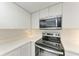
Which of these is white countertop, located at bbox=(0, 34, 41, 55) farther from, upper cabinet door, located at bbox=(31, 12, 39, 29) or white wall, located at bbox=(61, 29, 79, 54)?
white wall, located at bbox=(61, 29, 79, 54)

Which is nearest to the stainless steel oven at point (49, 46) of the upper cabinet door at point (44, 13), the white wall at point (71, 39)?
the white wall at point (71, 39)

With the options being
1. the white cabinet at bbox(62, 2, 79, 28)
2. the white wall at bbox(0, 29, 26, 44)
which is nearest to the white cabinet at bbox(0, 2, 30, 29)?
the white wall at bbox(0, 29, 26, 44)

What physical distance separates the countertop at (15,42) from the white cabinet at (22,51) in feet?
0.09

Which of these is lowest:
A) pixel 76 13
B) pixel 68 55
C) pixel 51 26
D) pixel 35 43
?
pixel 68 55

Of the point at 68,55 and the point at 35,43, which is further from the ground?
the point at 35,43

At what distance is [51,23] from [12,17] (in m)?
0.34

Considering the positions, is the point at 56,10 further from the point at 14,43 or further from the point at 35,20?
the point at 14,43

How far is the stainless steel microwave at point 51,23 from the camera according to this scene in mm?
870

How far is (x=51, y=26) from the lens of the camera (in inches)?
35.4

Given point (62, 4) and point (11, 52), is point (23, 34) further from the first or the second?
point (62, 4)

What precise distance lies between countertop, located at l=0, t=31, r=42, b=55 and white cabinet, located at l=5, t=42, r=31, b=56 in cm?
3

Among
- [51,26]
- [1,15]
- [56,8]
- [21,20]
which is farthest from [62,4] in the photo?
[1,15]

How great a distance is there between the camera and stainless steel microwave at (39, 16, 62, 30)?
34.2 inches

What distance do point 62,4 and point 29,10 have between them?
294mm
